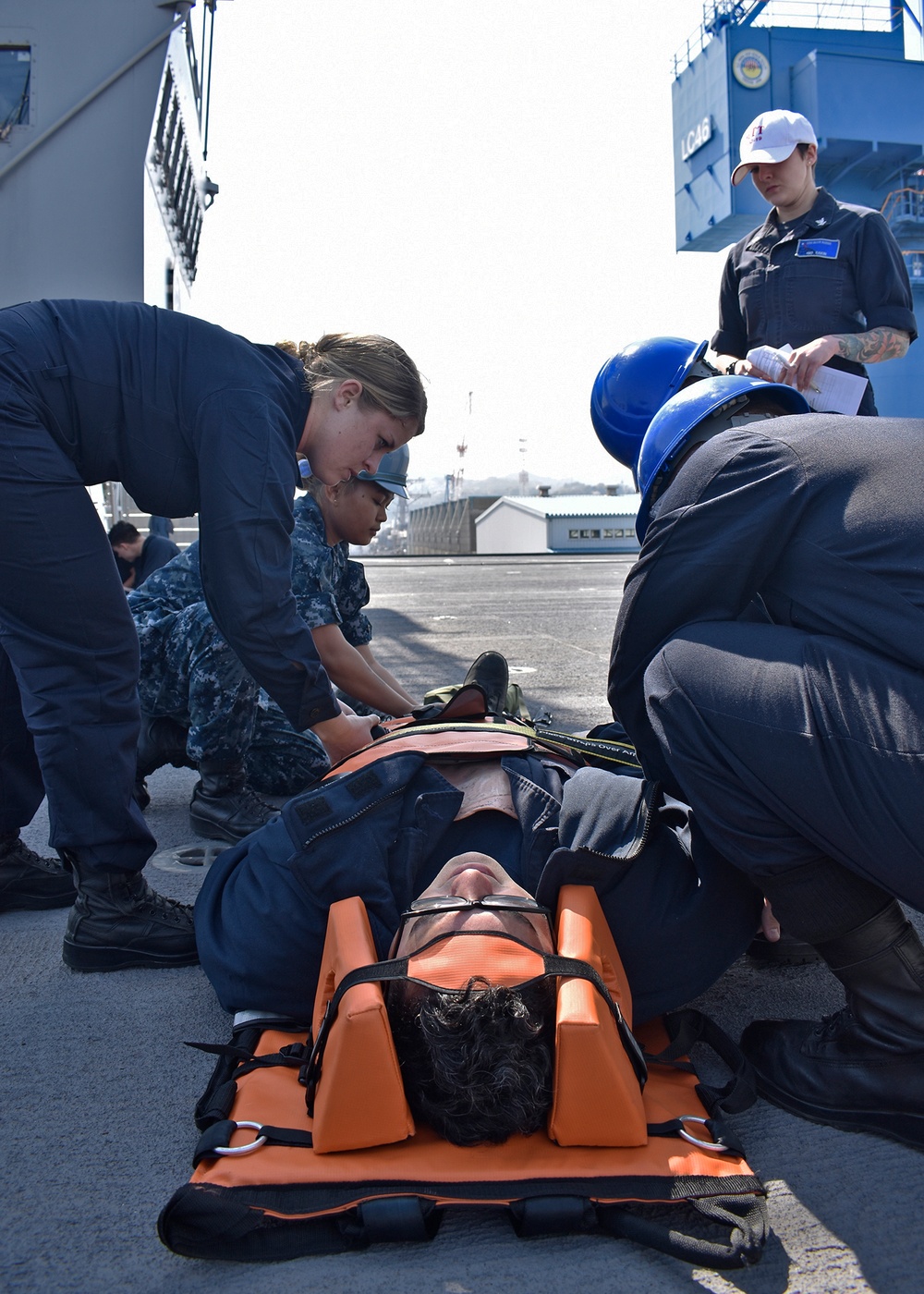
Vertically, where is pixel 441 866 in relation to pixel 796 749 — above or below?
below

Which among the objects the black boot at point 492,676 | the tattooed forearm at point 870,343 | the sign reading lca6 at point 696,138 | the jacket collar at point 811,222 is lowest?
the black boot at point 492,676

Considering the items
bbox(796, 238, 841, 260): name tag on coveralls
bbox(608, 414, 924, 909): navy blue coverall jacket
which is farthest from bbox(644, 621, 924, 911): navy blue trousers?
bbox(796, 238, 841, 260): name tag on coveralls

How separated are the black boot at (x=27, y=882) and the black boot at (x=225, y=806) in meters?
0.53

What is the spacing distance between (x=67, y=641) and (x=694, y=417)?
4.81ft

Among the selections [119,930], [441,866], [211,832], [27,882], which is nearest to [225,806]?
[211,832]

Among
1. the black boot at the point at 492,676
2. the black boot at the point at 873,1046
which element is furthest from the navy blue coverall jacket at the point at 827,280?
the black boot at the point at 873,1046

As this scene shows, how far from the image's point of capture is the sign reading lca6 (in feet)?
98.9

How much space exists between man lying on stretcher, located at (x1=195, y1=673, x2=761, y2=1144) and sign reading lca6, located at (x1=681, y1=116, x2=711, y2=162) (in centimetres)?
3303

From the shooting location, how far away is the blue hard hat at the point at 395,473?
11.2 feet

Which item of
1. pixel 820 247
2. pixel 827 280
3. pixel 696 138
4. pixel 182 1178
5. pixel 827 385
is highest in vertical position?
pixel 696 138

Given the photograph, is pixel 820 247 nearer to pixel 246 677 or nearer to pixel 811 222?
pixel 811 222

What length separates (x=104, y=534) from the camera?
7.39ft

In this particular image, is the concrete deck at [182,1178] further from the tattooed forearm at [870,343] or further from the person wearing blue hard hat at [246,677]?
the tattooed forearm at [870,343]

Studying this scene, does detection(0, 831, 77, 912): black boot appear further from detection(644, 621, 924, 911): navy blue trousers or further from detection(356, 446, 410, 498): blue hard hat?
detection(644, 621, 924, 911): navy blue trousers
